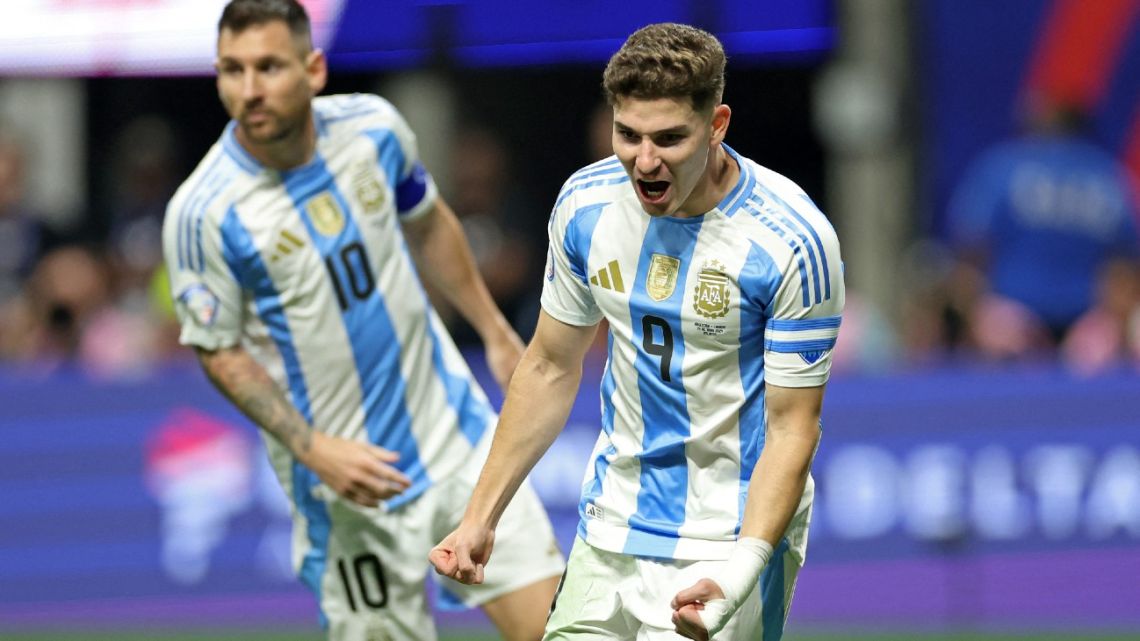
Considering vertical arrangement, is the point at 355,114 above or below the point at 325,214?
above

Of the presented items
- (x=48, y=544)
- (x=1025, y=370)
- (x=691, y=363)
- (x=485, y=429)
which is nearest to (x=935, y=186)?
(x=1025, y=370)

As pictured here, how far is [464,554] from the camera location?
529 centimetres

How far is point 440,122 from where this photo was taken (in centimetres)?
1416

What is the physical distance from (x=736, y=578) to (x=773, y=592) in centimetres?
45

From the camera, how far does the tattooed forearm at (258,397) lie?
20.9 ft

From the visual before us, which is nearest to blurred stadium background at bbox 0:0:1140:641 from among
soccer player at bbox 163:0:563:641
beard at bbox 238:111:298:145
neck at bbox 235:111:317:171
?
soccer player at bbox 163:0:563:641

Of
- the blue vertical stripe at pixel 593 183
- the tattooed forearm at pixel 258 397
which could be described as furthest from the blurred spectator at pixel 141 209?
the blue vertical stripe at pixel 593 183

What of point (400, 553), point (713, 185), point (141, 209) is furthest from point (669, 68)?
point (141, 209)

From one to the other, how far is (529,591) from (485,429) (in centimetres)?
61

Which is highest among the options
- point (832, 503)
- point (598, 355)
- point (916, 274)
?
point (916, 274)

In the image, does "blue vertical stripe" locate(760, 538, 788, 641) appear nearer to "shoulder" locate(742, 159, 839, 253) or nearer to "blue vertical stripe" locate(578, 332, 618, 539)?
"blue vertical stripe" locate(578, 332, 618, 539)

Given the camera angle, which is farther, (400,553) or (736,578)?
(400,553)

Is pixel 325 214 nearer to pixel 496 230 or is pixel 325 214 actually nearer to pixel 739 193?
pixel 739 193

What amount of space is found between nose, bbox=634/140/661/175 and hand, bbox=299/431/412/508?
165cm
